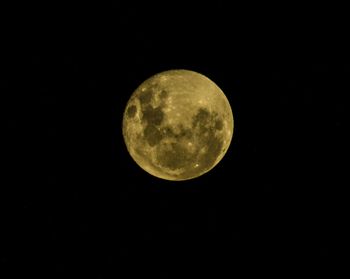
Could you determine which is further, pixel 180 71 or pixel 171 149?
pixel 180 71

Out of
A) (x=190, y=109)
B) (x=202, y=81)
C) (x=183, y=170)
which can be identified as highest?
(x=202, y=81)

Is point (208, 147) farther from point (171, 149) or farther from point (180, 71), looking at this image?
point (180, 71)

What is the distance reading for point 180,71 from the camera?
15.9 ft

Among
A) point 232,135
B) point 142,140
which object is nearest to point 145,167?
point 142,140

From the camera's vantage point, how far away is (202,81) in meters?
4.73

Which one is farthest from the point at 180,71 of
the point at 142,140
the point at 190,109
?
the point at 142,140

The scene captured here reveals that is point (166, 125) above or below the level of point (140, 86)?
below

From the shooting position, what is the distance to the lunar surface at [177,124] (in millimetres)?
4457

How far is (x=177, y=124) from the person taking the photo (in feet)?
14.5

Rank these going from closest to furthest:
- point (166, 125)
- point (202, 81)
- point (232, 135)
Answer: point (166, 125)
point (202, 81)
point (232, 135)

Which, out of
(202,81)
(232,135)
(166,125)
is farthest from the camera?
(232,135)

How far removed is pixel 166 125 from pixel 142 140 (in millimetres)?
369

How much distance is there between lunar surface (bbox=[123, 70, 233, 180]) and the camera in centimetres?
446

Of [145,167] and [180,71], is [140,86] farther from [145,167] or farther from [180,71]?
[145,167]
